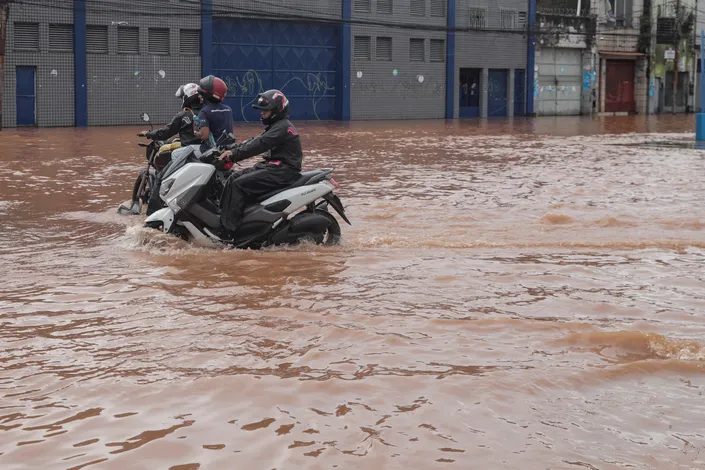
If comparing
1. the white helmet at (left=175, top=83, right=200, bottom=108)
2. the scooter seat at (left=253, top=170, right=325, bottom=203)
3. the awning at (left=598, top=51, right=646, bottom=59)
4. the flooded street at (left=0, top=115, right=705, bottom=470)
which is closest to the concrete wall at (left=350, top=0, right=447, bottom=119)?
the awning at (left=598, top=51, right=646, bottom=59)

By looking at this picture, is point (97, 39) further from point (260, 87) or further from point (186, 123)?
point (186, 123)

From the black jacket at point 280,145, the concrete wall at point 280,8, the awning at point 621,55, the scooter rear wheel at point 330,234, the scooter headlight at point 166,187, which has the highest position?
the concrete wall at point 280,8

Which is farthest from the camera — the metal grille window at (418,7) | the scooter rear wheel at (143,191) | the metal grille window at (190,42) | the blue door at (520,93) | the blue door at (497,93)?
the blue door at (520,93)

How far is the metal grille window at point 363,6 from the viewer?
144 ft

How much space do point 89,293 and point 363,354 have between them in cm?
255

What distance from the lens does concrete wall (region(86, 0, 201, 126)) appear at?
35969 mm

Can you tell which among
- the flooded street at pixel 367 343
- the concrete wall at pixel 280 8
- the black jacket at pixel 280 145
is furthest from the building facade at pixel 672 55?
the black jacket at pixel 280 145

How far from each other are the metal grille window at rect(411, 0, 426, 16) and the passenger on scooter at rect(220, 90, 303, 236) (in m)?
37.9

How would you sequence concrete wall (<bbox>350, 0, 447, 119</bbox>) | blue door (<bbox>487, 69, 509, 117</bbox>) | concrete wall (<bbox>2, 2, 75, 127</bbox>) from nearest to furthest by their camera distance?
concrete wall (<bbox>2, 2, 75, 127</bbox>) → concrete wall (<bbox>350, 0, 447, 119</bbox>) → blue door (<bbox>487, 69, 509, 117</bbox>)

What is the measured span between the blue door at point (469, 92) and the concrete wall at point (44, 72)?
20310mm

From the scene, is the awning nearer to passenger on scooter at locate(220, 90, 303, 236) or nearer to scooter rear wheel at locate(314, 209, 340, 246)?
scooter rear wheel at locate(314, 209, 340, 246)

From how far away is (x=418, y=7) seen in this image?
46.1 metres

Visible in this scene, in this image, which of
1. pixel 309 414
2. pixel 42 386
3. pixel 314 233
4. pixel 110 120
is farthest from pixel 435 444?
pixel 110 120

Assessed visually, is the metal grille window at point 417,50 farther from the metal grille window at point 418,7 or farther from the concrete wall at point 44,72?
the concrete wall at point 44,72
